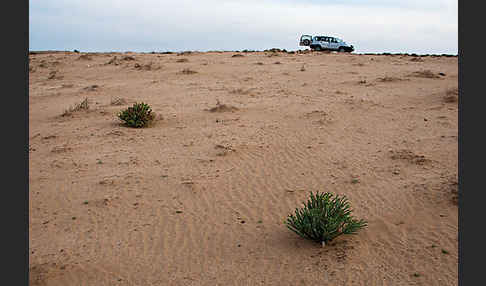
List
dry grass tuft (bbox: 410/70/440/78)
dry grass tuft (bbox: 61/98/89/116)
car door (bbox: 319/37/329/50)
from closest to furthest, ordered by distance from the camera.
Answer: dry grass tuft (bbox: 61/98/89/116) < dry grass tuft (bbox: 410/70/440/78) < car door (bbox: 319/37/329/50)

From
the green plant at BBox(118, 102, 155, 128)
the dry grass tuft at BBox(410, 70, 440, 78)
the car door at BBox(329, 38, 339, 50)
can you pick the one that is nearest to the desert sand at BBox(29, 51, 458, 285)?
the green plant at BBox(118, 102, 155, 128)

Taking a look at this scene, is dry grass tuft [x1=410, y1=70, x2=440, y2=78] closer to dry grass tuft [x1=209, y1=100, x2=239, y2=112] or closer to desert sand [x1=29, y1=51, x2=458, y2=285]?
desert sand [x1=29, y1=51, x2=458, y2=285]

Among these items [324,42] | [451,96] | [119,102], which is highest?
[324,42]

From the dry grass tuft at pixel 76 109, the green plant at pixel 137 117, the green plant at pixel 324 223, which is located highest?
the dry grass tuft at pixel 76 109

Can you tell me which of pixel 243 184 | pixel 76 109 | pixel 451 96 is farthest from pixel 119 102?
pixel 451 96

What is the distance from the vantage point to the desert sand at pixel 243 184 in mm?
4352

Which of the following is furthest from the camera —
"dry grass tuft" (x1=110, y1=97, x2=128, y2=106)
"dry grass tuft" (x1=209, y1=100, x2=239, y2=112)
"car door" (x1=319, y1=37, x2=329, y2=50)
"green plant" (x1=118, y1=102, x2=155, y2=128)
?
"car door" (x1=319, y1=37, x2=329, y2=50)

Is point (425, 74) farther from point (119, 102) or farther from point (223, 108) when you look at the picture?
point (119, 102)

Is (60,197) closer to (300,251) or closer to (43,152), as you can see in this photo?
(43,152)

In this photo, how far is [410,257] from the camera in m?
4.29

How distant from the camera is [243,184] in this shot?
6.46 meters

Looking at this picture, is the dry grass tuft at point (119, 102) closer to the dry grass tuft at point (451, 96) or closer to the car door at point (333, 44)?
the dry grass tuft at point (451, 96)

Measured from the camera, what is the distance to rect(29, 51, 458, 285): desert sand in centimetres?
435

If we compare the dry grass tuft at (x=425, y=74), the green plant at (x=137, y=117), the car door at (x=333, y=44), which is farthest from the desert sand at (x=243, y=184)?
the car door at (x=333, y=44)
